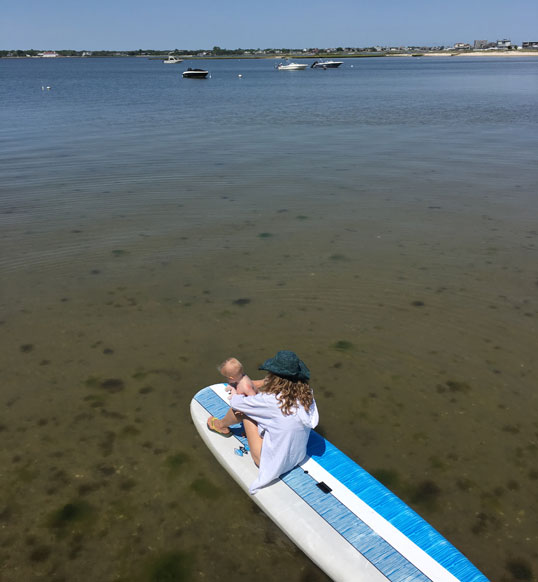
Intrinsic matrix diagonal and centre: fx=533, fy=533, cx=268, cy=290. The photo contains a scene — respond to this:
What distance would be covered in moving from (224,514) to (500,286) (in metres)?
6.56

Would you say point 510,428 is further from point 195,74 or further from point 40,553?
point 195,74

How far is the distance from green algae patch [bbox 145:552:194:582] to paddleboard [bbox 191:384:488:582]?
2.61 ft

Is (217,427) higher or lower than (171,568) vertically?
higher

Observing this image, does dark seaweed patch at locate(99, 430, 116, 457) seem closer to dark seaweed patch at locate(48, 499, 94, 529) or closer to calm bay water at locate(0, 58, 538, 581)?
calm bay water at locate(0, 58, 538, 581)

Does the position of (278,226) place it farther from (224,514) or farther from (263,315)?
(224,514)

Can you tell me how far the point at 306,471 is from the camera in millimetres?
5062

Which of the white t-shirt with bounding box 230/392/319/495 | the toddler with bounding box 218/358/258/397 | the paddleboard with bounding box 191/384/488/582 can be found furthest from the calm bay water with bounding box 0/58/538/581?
the toddler with bounding box 218/358/258/397

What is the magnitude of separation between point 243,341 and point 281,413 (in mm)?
3061

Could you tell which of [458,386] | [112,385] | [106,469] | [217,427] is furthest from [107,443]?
[458,386]

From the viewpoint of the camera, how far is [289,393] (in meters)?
4.80

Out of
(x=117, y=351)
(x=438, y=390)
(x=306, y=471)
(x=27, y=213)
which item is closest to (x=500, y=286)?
(x=438, y=390)

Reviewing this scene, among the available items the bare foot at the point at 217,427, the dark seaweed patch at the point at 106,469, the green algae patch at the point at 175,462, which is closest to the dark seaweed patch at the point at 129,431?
the dark seaweed patch at the point at 106,469

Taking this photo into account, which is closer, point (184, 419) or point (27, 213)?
point (184, 419)

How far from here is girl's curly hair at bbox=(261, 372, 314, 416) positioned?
4789mm
